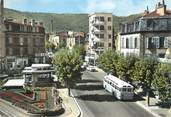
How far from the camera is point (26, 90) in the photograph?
63750 millimetres

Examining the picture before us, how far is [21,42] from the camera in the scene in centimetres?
10931

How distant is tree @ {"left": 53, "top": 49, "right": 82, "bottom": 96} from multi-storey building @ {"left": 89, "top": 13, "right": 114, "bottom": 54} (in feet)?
242

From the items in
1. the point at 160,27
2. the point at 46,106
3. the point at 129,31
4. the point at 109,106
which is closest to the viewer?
the point at 46,106

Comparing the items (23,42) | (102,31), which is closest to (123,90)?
(23,42)

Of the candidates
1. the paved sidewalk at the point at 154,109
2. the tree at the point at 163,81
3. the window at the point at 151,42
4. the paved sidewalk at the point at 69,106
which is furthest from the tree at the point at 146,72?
the window at the point at 151,42

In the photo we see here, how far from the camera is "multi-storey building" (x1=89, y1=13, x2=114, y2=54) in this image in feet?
453

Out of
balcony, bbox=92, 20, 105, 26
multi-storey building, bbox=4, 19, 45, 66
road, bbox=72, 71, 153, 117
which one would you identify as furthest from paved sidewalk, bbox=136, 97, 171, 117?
balcony, bbox=92, 20, 105, 26

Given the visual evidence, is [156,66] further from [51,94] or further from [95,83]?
[95,83]

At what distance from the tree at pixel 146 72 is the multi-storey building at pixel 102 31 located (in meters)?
77.2

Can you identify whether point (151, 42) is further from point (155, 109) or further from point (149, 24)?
point (155, 109)

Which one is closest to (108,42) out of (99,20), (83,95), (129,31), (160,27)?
(99,20)

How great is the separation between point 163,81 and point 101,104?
10.00 meters

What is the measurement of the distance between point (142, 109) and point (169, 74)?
5.95 m

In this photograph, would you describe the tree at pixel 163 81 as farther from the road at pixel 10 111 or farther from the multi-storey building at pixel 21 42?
the multi-storey building at pixel 21 42
